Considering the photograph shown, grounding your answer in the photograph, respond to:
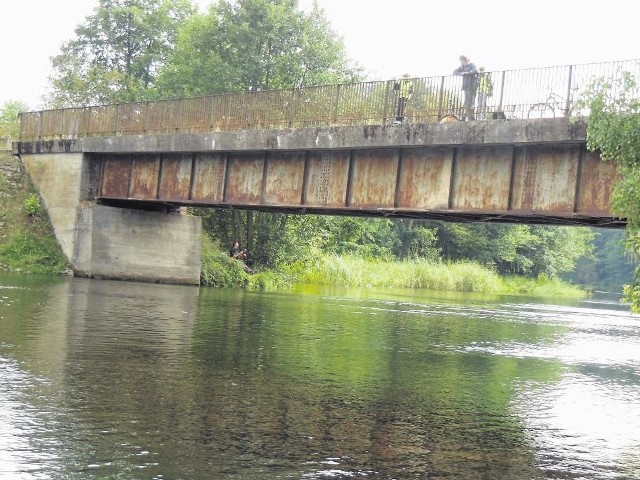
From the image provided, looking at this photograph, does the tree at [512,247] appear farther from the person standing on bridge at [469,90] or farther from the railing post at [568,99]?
the railing post at [568,99]

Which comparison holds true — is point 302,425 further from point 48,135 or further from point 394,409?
point 48,135

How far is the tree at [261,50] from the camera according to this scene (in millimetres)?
55000

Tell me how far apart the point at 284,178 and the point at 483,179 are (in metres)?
7.76

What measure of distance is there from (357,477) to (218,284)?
33.4 meters

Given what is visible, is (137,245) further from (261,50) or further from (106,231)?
(261,50)

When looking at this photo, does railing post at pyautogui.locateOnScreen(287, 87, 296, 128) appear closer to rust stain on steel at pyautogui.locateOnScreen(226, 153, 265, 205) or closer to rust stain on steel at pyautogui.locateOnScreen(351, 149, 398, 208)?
rust stain on steel at pyautogui.locateOnScreen(226, 153, 265, 205)

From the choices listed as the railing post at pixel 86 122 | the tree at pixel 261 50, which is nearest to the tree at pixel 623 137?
the railing post at pixel 86 122

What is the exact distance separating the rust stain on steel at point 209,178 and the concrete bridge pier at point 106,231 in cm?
602

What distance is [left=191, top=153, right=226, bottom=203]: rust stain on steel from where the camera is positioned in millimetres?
29875

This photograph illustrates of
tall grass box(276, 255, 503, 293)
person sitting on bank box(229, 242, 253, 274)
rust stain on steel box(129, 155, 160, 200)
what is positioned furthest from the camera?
tall grass box(276, 255, 503, 293)

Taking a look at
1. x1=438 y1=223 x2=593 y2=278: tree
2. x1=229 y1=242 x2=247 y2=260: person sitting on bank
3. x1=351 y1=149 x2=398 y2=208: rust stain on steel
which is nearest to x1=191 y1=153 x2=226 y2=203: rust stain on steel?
x1=351 y1=149 x2=398 y2=208: rust stain on steel

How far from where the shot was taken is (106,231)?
35.2 meters

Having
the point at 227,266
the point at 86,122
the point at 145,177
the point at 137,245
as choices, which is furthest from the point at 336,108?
the point at 227,266

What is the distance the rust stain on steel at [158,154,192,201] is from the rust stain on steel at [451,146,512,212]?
1230 cm
